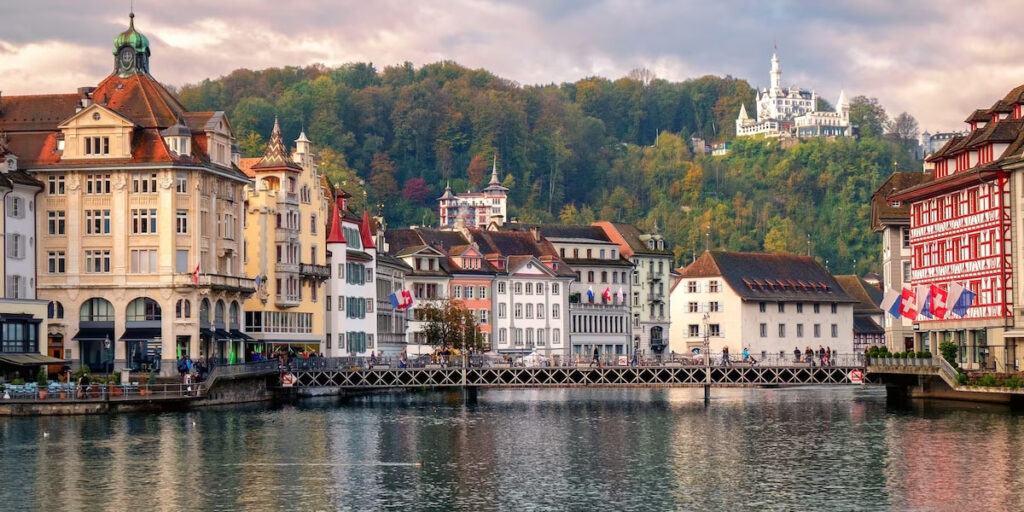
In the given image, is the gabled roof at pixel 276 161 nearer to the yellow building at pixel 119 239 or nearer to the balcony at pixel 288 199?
the balcony at pixel 288 199

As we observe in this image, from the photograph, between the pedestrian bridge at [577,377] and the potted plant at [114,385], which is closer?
the potted plant at [114,385]

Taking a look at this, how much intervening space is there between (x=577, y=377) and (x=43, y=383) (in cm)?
3197

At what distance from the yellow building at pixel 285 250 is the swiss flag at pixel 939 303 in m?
42.7

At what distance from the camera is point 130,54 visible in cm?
12444

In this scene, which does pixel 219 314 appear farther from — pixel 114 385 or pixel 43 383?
pixel 43 383

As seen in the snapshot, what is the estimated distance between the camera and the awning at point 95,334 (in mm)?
115562

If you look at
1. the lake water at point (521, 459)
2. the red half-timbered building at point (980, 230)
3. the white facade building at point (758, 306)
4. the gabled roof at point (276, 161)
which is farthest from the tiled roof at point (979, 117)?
the white facade building at point (758, 306)

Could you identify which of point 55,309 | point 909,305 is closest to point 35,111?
point 55,309

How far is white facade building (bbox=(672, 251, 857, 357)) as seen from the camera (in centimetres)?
18425

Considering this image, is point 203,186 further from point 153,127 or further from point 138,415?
point 138,415

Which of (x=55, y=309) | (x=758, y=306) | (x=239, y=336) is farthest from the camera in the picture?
(x=758, y=306)

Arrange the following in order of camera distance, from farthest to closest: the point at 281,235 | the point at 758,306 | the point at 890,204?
the point at 758,306, the point at 890,204, the point at 281,235

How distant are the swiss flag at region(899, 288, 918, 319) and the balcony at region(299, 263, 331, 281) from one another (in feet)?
141

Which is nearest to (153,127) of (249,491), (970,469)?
(249,491)
